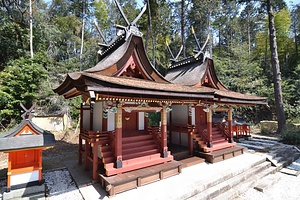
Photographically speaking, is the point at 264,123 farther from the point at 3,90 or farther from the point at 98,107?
the point at 3,90

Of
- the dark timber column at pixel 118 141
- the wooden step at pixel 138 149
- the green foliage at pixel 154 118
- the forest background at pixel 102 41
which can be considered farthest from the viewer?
the green foliage at pixel 154 118

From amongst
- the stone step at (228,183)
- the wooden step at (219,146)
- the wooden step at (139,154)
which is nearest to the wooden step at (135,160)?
the wooden step at (139,154)

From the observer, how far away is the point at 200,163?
22.3 feet

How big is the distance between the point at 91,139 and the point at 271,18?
49.2 ft

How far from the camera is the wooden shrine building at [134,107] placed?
4.69 metres

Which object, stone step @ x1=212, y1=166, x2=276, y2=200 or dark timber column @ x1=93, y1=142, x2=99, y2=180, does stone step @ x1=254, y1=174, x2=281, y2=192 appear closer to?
stone step @ x1=212, y1=166, x2=276, y2=200

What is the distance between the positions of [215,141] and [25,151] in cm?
720

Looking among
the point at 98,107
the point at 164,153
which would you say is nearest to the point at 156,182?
the point at 164,153

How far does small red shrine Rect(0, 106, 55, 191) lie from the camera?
13.5 feet

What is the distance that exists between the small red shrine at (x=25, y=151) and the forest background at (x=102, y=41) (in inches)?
245

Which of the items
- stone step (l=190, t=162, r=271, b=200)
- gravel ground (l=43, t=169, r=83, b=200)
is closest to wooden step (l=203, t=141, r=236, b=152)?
stone step (l=190, t=162, r=271, b=200)

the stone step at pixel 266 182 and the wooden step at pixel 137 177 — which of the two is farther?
the stone step at pixel 266 182

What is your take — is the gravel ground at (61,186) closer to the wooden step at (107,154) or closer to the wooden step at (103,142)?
the wooden step at (107,154)

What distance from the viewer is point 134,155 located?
546 cm
